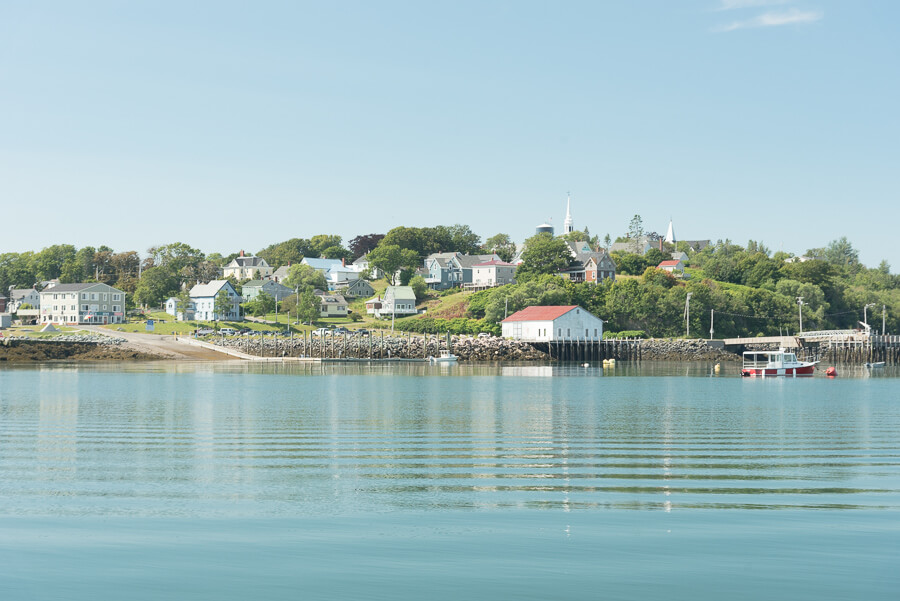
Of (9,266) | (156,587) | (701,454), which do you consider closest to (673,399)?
(701,454)

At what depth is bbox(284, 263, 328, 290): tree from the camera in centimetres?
15775

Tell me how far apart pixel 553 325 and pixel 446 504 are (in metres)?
89.5

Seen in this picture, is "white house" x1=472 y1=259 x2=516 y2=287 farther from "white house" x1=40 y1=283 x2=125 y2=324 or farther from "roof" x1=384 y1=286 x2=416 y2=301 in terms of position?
"white house" x1=40 y1=283 x2=125 y2=324

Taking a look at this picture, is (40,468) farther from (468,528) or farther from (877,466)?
(877,466)

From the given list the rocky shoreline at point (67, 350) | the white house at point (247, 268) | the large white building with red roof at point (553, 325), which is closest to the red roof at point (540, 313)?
the large white building with red roof at point (553, 325)

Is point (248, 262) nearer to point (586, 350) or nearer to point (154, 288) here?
point (154, 288)

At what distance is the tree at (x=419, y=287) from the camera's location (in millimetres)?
150375

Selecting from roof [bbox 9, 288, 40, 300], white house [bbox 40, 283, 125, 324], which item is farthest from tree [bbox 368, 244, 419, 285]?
roof [bbox 9, 288, 40, 300]

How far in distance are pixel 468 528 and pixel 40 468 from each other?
1269cm

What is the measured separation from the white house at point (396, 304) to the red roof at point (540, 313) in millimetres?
31473

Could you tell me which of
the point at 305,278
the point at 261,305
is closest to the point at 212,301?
the point at 261,305

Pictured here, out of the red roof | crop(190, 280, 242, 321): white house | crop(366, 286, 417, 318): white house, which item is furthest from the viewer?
crop(366, 286, 417, 318): white house

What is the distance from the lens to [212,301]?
447 feet

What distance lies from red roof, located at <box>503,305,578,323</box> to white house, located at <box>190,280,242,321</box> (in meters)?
47.7
